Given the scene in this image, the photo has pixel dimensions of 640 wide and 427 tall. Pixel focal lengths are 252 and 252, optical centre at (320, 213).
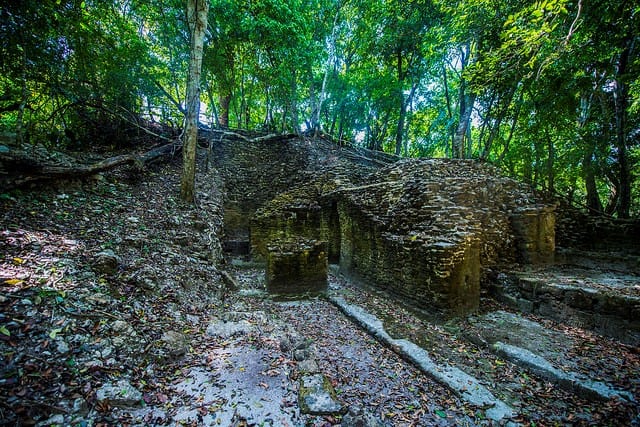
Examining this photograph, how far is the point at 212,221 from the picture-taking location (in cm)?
734

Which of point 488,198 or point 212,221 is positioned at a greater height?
point 488,198

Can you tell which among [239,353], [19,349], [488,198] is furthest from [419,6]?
[19,349]

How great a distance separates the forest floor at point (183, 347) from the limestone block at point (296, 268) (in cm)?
73

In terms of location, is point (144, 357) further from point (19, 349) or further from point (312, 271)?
point (312, 271)

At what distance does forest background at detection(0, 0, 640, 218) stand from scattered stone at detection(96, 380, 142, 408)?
5.36 meters

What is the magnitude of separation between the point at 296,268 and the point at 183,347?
3396mm

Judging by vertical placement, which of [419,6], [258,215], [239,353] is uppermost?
[419,6]

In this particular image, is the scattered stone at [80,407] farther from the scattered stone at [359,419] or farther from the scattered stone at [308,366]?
the scattered stone at [359,419]

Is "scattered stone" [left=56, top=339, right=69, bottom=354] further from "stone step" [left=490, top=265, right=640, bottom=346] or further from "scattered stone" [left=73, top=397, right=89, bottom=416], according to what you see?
"stone step" [left=490, top=265, right=640, bottom=346]

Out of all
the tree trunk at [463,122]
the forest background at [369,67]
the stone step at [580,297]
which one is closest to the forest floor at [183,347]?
the stone step at [580,297]

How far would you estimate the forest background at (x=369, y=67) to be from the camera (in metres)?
4.76

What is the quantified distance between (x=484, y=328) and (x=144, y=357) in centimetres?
522

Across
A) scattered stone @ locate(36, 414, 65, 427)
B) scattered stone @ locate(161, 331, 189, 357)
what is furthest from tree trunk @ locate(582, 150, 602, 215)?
scattered stone @ locate(36, 414, 65, 427)

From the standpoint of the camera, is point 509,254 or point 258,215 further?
point 258,215
